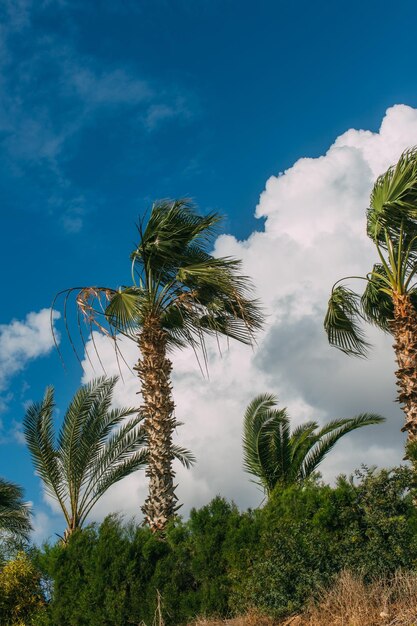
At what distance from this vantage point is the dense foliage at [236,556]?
9.45 meters

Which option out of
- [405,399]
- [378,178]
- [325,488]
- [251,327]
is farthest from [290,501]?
[378,178]

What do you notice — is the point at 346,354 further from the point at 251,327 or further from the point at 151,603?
the point at 151,603

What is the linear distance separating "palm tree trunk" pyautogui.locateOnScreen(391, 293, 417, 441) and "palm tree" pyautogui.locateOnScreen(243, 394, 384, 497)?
4.99 metres

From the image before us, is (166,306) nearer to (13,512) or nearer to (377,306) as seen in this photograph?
(377,306)

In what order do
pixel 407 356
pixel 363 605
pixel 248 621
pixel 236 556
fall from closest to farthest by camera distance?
pixel 363 605 → pixel 248 621 → pixel 236 556 → pixel 407 356

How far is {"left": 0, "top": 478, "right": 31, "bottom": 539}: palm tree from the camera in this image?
22.6 m

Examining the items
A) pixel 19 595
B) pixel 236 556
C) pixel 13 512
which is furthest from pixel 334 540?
pixel 13 512

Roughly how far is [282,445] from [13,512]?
10.3 meters

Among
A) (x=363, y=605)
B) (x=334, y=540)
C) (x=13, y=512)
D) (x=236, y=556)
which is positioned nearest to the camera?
(x=363, y=605)

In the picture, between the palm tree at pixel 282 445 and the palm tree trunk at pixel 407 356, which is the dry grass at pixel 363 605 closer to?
the palm tree trunk at pixel 407 356

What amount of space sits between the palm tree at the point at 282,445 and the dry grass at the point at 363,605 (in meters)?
8.94

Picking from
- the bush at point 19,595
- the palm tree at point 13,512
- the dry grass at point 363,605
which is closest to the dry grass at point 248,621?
the dry grass at point 363,605

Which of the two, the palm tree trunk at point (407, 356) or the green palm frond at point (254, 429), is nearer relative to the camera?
the palm tree trunk at point (407, 356)

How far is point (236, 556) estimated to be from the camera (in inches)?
425
